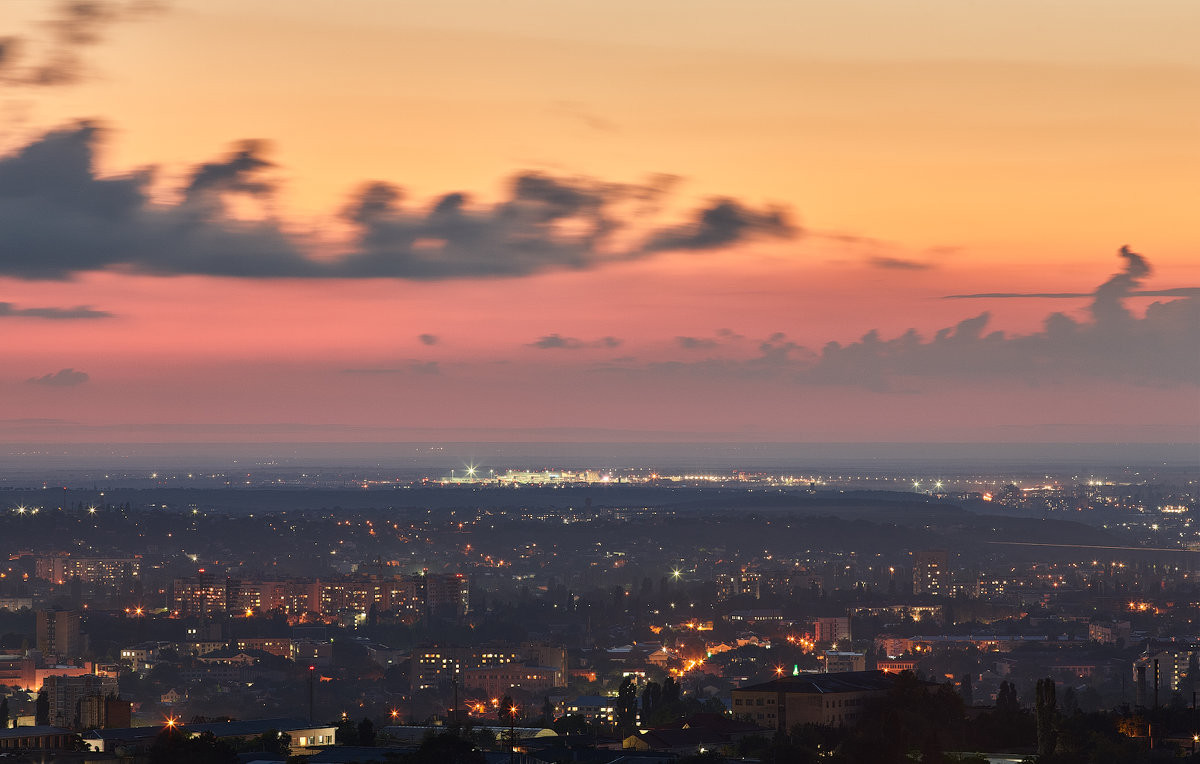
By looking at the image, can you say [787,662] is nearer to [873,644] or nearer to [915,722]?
[873,644]

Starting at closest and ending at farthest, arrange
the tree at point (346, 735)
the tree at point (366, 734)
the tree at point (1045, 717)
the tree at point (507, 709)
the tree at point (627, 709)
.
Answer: the tree at point (1045, 717), the tree at point (507, 709), the tree at point (366, 734), the tree at point (346, 735), the tree at point (627, 709)

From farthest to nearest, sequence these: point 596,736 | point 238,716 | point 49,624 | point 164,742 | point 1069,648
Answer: point 49,624 < point 1069,648 < point 238,716 < point 596,736 < point 164,742

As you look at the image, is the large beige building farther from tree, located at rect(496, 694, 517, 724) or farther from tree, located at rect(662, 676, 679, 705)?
tree, located at rect(662, 676, 679, 705)

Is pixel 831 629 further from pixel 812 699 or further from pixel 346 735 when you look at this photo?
pixel 346 735

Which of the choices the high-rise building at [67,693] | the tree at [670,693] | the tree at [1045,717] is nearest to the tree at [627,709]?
the tree at [670,693]

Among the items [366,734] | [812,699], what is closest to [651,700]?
[812,699]

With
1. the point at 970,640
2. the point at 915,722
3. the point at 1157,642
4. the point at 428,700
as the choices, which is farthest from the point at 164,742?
the point at 970,640

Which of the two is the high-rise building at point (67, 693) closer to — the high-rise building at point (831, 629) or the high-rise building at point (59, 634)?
the high-rise building at point (59, 634)
